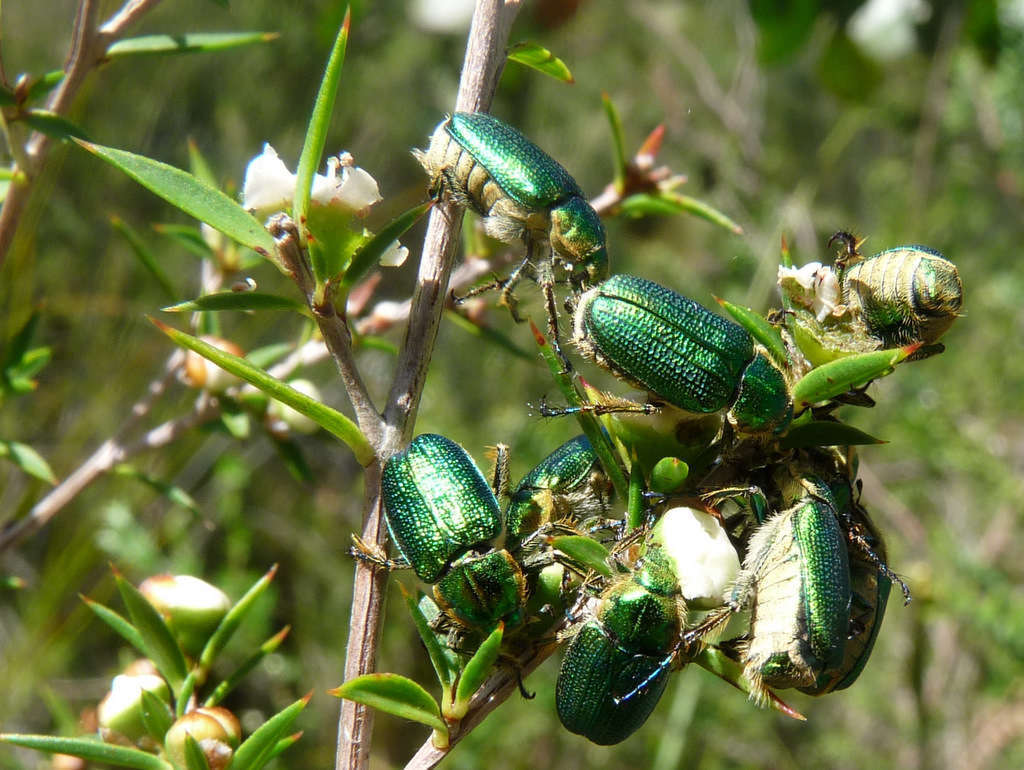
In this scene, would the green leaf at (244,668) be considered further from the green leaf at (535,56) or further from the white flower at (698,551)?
the green leaf at (535,56)

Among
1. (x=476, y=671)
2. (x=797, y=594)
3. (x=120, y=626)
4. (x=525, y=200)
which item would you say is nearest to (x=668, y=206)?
(x=525, y=200)

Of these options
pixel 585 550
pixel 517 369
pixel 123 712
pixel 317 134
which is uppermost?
pixel 317 134

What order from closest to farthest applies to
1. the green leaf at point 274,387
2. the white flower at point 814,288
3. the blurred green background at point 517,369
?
the green leaf at point 274,387 < the white flower at point 814,288 < the blurred green background at point 517,369

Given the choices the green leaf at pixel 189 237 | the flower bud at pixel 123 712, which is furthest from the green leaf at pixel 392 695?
the green leaf at pixel 189 237

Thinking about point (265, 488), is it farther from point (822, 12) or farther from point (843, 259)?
point (843, 259)

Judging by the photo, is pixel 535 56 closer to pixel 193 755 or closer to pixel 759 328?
pixel 759 328

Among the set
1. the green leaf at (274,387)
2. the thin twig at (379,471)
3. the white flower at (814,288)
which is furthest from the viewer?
the white flower at (814,288)

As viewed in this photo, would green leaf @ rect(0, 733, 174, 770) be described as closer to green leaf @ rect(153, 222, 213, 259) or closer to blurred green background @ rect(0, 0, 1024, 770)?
green leaf @ rect(153, 222, 213, 259)
